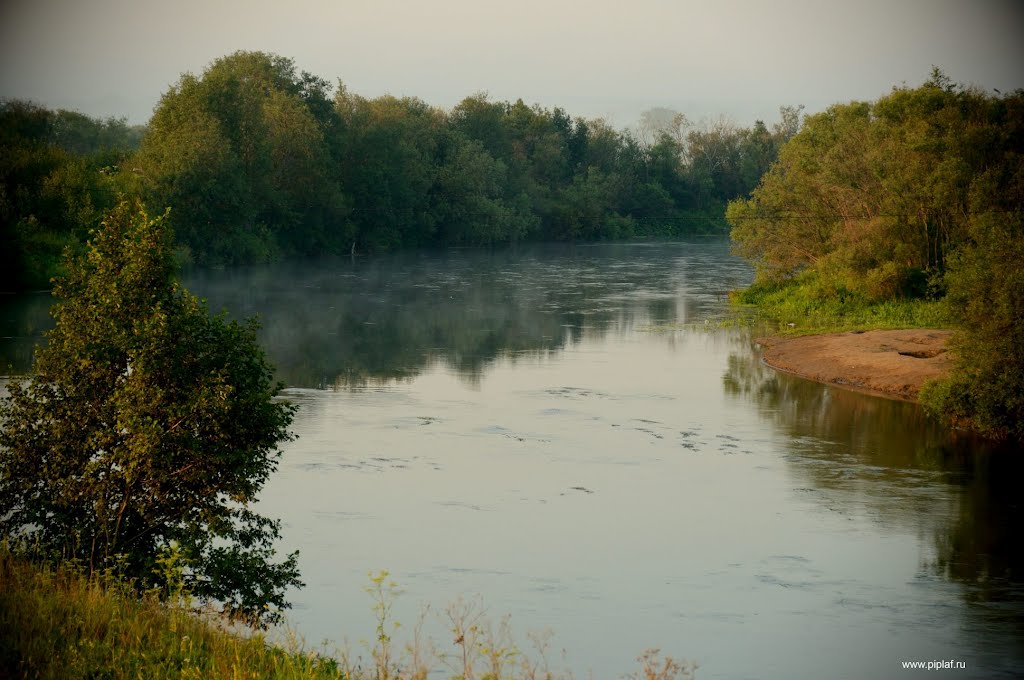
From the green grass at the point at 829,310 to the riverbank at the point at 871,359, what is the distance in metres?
1.94

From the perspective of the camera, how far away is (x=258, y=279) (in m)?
77.9

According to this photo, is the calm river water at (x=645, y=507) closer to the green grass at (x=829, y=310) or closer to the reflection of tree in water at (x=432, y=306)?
the reflection of tree in water at (x=432, y=306)

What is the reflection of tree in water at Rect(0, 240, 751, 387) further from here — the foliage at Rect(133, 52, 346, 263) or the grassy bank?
the grassy bank

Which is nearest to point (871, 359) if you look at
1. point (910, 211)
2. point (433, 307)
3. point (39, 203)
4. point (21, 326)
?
point (910, 211)

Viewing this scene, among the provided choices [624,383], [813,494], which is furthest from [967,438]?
[624,383]

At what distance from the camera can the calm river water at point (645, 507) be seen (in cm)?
1772

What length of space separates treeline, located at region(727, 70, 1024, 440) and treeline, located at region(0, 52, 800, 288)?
36.2 m

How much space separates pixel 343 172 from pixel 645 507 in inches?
3378

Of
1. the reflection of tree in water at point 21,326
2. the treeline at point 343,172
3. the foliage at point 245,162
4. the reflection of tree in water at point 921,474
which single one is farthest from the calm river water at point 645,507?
the foliage at point 245,162

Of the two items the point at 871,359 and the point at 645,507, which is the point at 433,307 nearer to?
the point at 871,359

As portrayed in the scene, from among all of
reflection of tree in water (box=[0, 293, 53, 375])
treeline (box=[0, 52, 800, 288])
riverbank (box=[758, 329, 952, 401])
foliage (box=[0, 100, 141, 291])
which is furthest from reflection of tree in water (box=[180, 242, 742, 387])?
riverbank (box=[758, 329, 952, 401])

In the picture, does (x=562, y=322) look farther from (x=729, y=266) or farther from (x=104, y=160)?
(x=104, y=160)

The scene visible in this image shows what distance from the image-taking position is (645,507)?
24.4 m

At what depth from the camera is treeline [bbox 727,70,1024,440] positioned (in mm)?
32125
